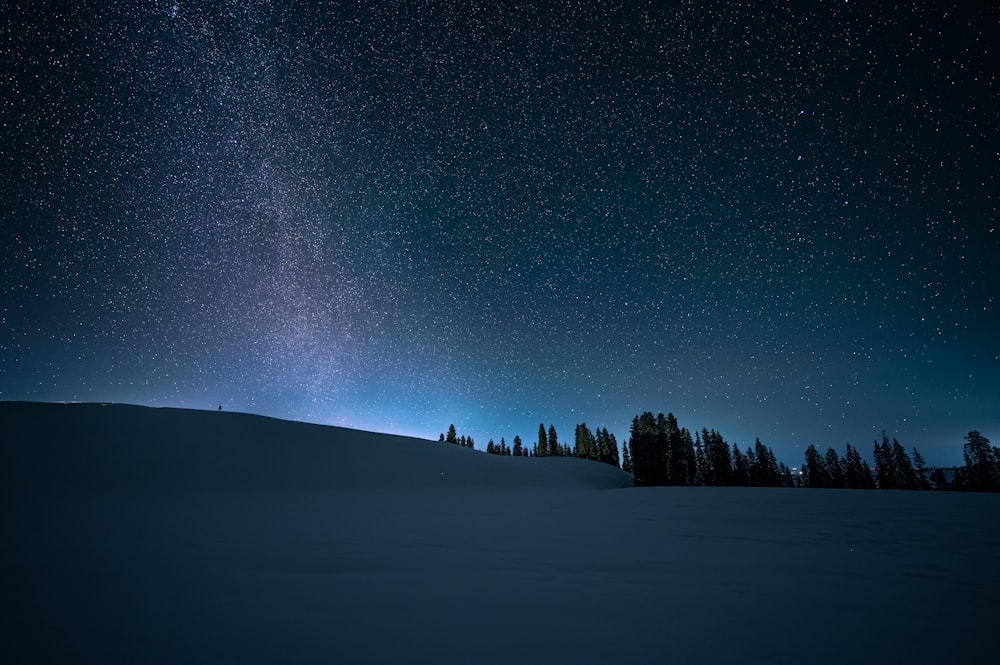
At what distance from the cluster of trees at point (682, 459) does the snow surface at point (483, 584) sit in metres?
45.9

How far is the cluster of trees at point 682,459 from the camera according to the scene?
51781 mm

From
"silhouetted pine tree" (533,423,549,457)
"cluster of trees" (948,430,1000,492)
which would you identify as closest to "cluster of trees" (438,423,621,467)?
"silhouetted pine tree" (533,423,549,457)

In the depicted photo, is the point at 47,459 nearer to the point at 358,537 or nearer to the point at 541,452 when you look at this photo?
the point at 358,537

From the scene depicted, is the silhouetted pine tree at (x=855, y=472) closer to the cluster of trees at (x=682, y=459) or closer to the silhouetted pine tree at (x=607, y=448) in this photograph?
the cluster of trees at (x=682, y=459)

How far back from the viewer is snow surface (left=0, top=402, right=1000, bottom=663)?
238cm

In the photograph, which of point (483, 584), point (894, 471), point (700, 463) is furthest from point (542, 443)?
point (483, 584)

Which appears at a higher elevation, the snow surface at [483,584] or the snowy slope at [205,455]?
the snowy slope at [205,455]

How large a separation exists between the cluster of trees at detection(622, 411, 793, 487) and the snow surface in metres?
45.9

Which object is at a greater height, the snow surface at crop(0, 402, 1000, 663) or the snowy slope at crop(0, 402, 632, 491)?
the snowy slope at crop(0, 402, 632, 491)

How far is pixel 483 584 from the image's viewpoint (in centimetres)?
363

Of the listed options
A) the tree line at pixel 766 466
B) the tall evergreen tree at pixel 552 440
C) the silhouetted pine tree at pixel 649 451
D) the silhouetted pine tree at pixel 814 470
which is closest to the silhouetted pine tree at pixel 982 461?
the tree line at pixel 766 466

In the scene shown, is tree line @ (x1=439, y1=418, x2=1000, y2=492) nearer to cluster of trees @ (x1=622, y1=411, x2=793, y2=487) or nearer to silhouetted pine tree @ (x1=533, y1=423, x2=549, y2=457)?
cluster of trees @ (x1=622, y1=411, x2=793, y2=487)

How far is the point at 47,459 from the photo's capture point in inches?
480

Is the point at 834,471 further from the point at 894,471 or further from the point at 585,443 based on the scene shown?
the point at 585,443
